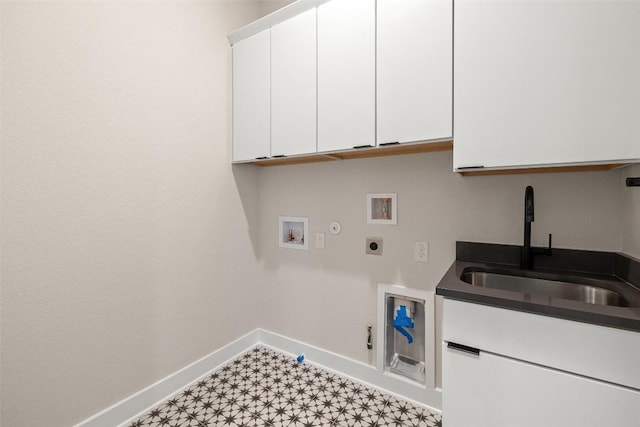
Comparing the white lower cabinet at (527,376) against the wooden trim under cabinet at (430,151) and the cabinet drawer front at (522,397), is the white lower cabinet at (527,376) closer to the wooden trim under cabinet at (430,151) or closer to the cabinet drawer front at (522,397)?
the cabinet drawer front at (522,397)

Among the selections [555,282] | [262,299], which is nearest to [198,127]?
[262,299]

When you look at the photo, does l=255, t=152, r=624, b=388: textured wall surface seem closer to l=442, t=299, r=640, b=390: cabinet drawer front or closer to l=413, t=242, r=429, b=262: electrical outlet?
l=413, t=242, r=429, b=262: electrical outlet

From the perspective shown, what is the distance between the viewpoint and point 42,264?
1231mm

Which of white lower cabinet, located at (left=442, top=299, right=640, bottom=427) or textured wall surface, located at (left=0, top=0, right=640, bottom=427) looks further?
textured wall surface, located at (left=0, top=0, right=640, bottom=427)

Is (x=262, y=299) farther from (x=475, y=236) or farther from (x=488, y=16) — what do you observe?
(x=488, y=16)

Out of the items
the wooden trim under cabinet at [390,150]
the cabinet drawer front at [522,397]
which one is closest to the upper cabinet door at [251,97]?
→ the wooden trim under cabinet at [390,150]

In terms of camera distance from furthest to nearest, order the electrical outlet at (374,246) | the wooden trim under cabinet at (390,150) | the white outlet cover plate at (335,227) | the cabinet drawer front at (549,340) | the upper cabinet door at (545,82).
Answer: the white outlet cover plate at (335,227), the electrical outlet at (374,246), the wooden trim under cabinet at (390,150), the upper cabinet door at (545,82), the cabinet drawer front at (549,340)

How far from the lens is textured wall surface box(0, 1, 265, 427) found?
3.86 ft

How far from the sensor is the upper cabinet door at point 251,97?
1859 millimetres

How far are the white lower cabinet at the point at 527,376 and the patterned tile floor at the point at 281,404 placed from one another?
1.88 feet

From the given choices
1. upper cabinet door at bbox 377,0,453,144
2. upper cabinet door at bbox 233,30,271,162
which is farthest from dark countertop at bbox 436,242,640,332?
upper cabinet door at bbox 233,30,271,162

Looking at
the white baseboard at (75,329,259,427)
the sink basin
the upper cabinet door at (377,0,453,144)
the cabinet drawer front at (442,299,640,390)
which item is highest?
the upper cabinet door at (377,0,453,144)

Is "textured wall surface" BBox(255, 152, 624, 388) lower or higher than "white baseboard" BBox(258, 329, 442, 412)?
higher

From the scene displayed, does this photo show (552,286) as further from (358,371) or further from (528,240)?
(358,371)
